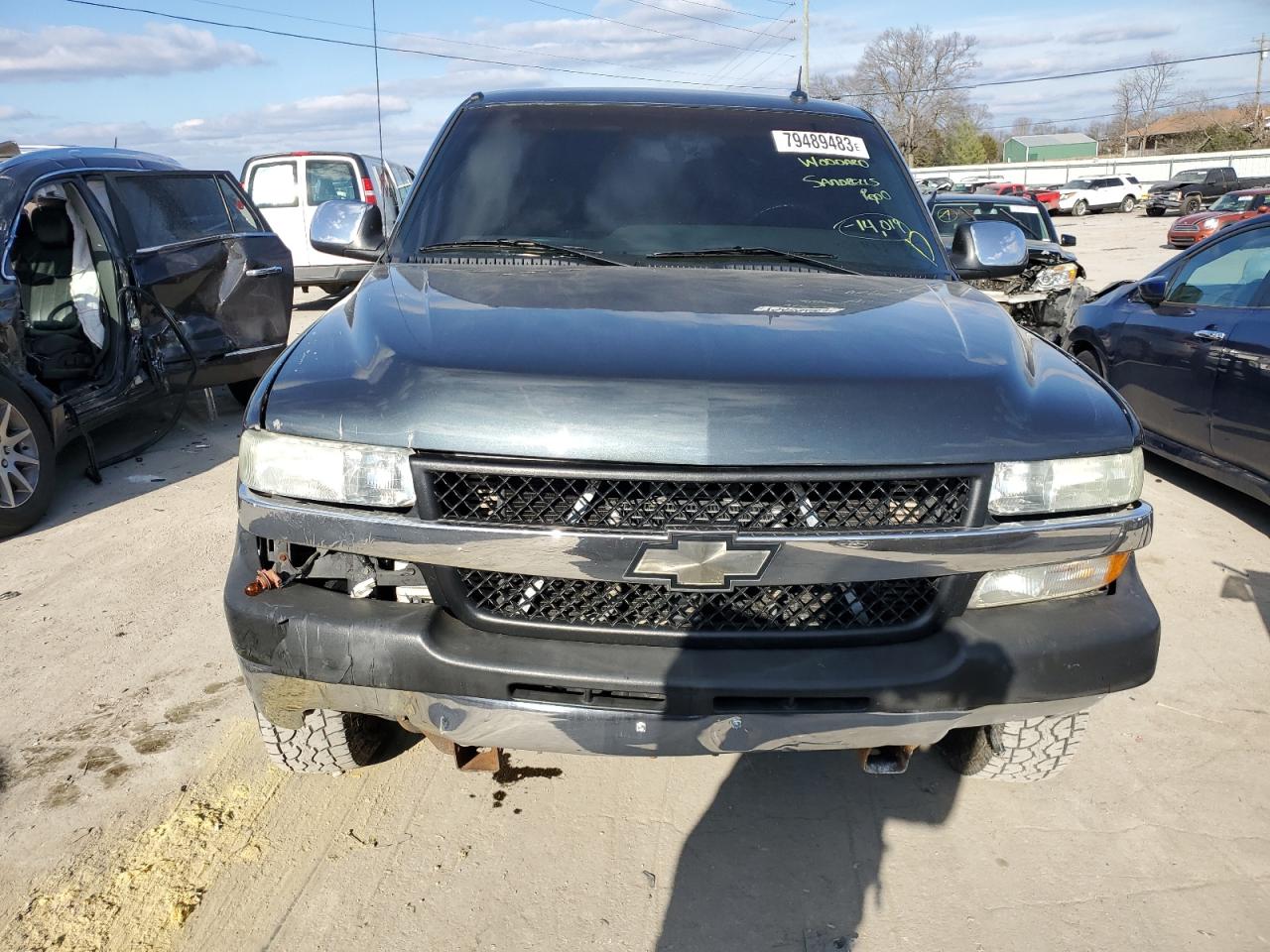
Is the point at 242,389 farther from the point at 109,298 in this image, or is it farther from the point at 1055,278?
the point at 1055,278

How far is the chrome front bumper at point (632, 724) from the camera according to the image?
2.14 metres

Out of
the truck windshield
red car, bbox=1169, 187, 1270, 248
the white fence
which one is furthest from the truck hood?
the white fence

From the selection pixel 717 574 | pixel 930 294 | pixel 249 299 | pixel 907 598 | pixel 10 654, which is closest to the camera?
pixel 717 574

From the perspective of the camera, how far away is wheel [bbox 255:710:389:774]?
2.74 meters

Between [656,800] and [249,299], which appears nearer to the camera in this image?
[656,800]

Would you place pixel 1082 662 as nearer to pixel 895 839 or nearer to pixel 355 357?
pixel 895 839

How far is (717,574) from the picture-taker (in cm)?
208

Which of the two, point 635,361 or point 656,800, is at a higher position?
point 635,361

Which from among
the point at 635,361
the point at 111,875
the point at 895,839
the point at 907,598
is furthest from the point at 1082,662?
the point at 111,875

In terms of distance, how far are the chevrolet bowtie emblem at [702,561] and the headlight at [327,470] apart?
53 cm

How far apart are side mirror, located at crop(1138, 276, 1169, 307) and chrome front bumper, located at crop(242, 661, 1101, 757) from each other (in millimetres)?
4515

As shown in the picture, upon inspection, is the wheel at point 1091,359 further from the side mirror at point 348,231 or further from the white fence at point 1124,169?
the white fence at point 1124,169

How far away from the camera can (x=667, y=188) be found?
3.38 m

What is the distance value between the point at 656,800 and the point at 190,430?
590 cm
